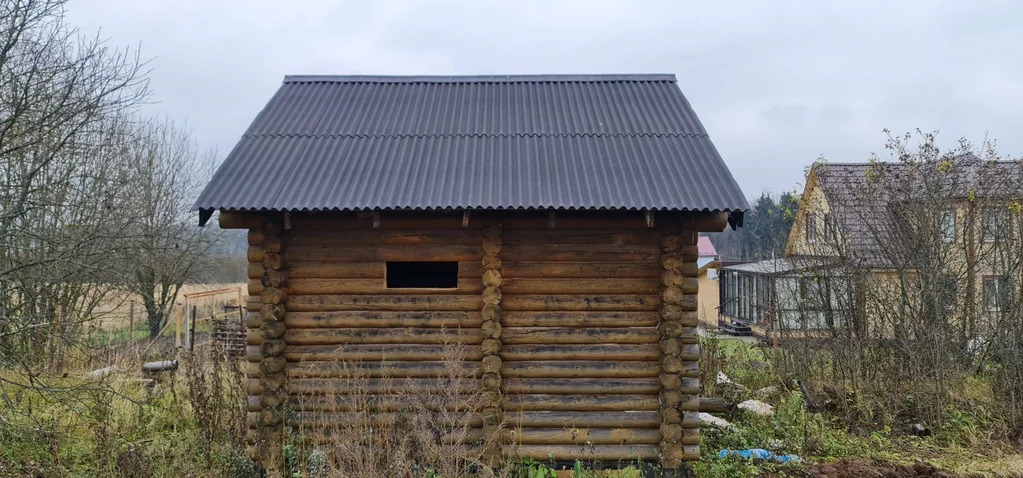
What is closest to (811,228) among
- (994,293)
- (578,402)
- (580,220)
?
(994,293)

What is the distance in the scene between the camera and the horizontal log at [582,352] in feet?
22.4

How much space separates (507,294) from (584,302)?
89cm

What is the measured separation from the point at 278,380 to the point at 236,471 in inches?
39.4

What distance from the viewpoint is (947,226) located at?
10.6 metres

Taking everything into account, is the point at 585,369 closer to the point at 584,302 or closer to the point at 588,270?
the point at 584,302

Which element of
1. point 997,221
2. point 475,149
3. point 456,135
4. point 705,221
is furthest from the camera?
point 997,221

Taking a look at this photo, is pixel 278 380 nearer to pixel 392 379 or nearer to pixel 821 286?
pixel 392 379

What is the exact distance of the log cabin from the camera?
21.8ft

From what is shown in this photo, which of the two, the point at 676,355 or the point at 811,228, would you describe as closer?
the point at 676,355

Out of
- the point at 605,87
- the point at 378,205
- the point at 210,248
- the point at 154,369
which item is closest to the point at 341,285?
the point at 378,205

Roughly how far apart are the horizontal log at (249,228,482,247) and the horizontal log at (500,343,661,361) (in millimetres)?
1257

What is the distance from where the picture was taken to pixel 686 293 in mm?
6883

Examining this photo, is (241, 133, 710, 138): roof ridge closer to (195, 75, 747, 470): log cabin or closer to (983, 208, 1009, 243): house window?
(195, 75, 747, 470): log cabin

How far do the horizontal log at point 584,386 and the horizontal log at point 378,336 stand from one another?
699 mm
